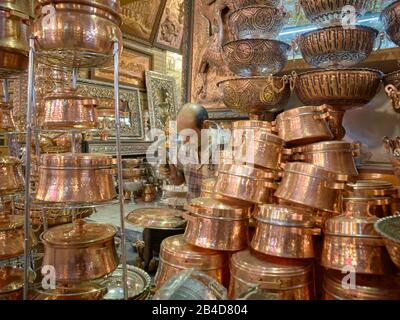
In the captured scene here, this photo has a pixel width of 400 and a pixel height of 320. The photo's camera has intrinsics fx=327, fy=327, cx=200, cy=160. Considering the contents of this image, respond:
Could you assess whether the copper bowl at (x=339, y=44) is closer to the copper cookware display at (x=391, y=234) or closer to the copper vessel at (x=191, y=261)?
the copper cookware display at (x=391, y=234)

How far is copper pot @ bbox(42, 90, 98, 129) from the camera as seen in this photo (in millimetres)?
1445

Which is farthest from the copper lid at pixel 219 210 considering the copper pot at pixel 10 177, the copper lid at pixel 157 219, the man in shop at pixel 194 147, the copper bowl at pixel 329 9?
the copper bowl at pixel 329 9

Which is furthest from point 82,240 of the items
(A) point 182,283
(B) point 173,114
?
(B) point 173,114

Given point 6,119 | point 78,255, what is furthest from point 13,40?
point 78,255

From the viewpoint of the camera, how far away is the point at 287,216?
1.30 metres

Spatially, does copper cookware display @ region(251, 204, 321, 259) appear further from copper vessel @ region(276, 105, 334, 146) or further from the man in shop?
the man in shop

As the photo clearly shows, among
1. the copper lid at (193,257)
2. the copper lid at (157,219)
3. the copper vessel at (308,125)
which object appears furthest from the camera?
the copper lid at (157,219)

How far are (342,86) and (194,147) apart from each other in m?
1.09

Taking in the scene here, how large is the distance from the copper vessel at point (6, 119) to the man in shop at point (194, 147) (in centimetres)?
104

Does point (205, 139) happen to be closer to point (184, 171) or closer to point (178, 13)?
point (184, 171)

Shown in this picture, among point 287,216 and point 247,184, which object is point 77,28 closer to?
point 247,184

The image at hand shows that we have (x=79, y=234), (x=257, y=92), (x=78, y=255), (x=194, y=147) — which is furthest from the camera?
(x=194, y=147)

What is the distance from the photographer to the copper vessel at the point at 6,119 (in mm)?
1664
